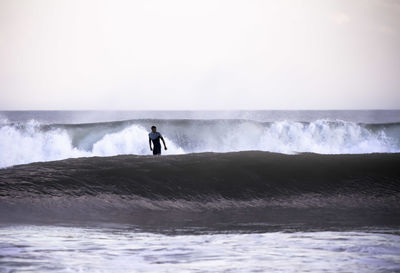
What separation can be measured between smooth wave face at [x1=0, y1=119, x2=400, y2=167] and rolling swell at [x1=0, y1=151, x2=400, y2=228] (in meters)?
8.77

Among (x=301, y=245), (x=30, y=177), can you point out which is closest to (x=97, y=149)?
(x=30, y=177)

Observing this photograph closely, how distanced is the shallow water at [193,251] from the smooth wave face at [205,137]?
14833mm

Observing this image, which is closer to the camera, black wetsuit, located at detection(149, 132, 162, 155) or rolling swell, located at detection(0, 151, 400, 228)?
rolling swell, located at detection(0, 151, 400, 228)

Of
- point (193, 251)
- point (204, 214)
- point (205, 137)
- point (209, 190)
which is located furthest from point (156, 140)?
point (205, 137)

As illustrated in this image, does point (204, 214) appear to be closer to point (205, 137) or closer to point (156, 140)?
point (156, 140)

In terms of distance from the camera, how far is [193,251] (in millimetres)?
6492

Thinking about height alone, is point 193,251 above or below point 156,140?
below

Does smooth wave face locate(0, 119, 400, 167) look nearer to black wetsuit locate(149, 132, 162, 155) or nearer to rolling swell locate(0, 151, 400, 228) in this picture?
black wetsuit locate(149, 132, 162, 155)

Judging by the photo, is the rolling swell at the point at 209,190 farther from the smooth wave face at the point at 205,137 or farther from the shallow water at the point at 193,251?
the smooth wave face at the point at 205,137

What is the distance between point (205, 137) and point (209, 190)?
598 inches

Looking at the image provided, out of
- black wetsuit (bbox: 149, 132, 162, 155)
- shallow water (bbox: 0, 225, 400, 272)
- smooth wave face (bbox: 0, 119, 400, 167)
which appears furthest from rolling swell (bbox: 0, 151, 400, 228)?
smooth wave face (bbox: 0, 119, 400, 167)

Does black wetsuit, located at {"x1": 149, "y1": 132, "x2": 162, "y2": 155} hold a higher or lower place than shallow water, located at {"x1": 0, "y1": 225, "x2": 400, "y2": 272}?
higher

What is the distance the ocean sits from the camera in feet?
19.8

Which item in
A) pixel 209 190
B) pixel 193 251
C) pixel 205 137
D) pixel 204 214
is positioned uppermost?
pixel 205 137
